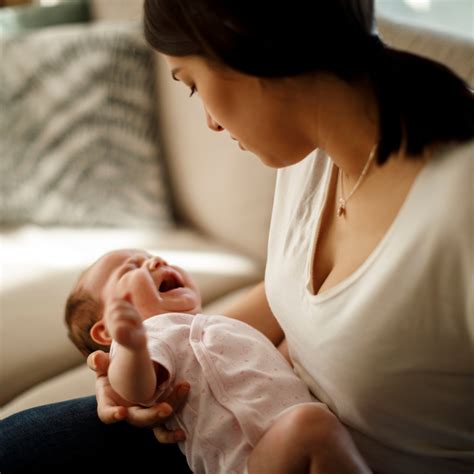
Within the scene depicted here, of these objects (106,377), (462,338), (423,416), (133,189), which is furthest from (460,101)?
(133,189)

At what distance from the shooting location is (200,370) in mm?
1061

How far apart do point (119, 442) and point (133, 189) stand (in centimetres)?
109

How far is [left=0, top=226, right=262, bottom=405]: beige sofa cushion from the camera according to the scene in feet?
5.12

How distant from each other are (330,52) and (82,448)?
71 cm

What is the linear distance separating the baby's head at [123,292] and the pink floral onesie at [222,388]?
0.32ft

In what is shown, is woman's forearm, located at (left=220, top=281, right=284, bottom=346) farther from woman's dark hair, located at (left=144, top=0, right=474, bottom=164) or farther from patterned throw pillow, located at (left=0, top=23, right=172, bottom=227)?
patterned throw pillow, located at (left=0, top=23, right=172, bottom=227)

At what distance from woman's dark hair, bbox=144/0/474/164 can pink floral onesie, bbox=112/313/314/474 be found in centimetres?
38

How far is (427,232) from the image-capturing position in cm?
83

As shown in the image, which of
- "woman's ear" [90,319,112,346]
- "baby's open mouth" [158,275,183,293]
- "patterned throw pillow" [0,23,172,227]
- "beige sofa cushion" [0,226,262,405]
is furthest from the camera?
"patterned throw pillow" [0,23,172,227]

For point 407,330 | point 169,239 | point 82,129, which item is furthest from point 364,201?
point 82,129

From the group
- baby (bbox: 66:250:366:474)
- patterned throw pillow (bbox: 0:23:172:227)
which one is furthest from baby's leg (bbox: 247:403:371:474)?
patterned throw pillow (bbox: 0:23:172:227)

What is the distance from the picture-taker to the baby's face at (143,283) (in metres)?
1.22

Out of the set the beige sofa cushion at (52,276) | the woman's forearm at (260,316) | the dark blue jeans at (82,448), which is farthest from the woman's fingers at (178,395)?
the beige sofa cushion at (52,276)

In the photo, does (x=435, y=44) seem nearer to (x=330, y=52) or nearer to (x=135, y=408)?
(x=330, y=52)
